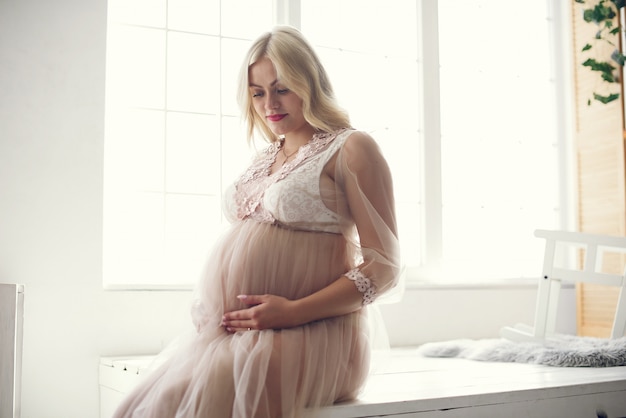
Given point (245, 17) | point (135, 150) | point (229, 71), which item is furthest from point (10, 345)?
point (245, 17)

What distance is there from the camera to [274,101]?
1.85 metres

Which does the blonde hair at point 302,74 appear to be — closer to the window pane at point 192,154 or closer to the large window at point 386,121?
the large window at point 386,121

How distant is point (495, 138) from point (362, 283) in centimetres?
243

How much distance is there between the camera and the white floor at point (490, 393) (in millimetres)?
1656

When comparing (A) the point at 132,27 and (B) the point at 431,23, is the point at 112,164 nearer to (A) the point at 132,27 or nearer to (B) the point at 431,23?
(A) the point at 132,27

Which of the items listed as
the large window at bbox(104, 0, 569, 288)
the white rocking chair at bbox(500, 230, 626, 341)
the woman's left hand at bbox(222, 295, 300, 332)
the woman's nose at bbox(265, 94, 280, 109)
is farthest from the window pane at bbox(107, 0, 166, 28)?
the white rocking chair at bbox(500, 230, 626, 341)

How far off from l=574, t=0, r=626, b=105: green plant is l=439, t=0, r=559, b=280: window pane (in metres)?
0.33

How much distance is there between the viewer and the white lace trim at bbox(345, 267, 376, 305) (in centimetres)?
161

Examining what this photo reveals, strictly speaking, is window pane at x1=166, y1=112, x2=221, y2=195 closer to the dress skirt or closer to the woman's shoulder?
the dress skirt

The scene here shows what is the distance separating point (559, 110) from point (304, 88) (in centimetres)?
252

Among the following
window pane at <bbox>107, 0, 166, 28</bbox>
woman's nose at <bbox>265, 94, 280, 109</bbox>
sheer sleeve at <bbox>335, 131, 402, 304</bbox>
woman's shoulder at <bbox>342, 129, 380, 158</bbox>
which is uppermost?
window pane at <bbox>107, 0, 166, 28</bbox>

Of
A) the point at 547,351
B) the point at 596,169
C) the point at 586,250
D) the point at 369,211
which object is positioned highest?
the point at 596,169

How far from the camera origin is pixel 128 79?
9.42 ft

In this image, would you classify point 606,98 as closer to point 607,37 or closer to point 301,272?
point 607,37
